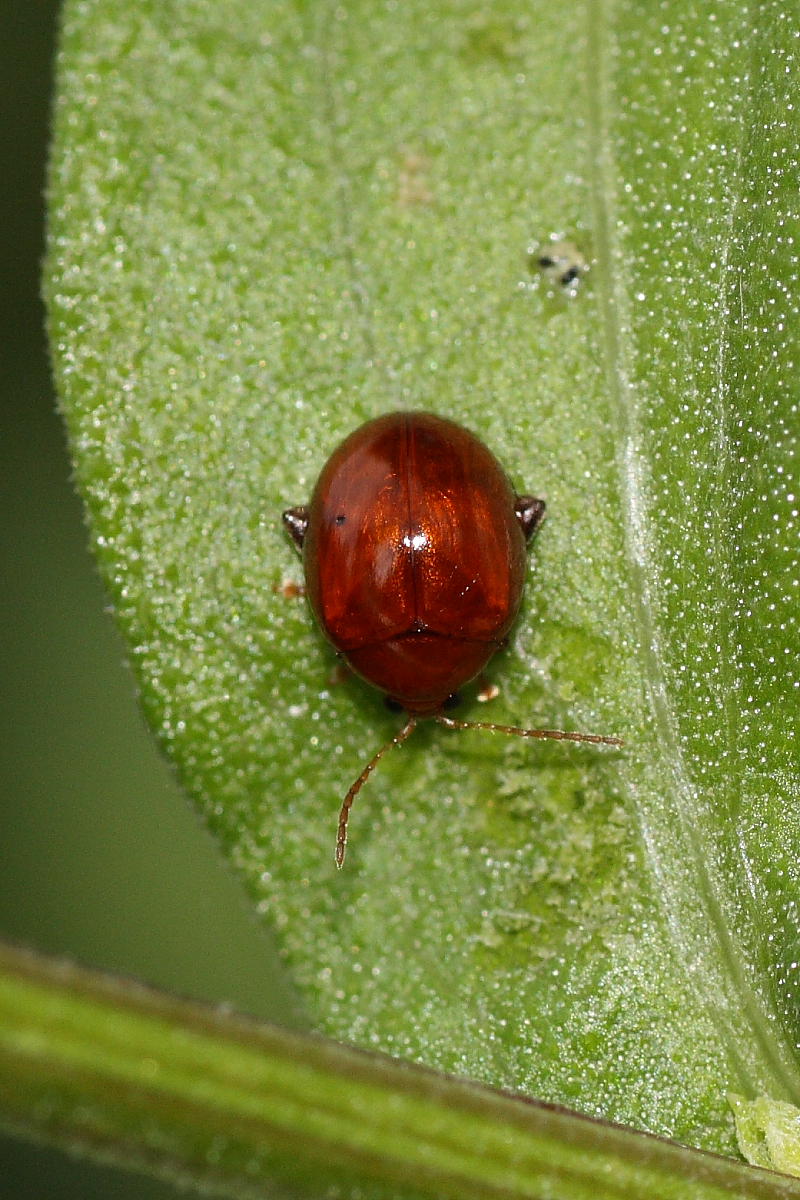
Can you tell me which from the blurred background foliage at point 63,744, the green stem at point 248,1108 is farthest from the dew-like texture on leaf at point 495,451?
the blurred background foliage at point 63,744

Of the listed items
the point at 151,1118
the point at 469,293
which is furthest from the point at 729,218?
the point at 151,1118

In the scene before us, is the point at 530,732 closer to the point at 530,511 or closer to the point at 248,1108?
the point at 530,511

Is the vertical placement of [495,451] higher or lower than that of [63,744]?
higher

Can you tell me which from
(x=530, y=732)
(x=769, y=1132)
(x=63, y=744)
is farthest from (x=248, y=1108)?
(x=63, y=744)

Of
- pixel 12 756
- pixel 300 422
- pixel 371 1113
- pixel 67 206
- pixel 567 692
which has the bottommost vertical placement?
pixel 12 756

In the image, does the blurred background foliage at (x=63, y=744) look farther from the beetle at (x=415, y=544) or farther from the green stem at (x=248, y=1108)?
the green stem at (x=248, y=1108)

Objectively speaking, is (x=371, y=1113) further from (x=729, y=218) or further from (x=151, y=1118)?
(x=729, y=218)

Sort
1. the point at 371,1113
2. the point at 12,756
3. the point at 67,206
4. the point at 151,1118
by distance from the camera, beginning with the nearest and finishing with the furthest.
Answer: the point at 151,1118, the point at 371,1113, the point at 67,206, the point at 12,756
